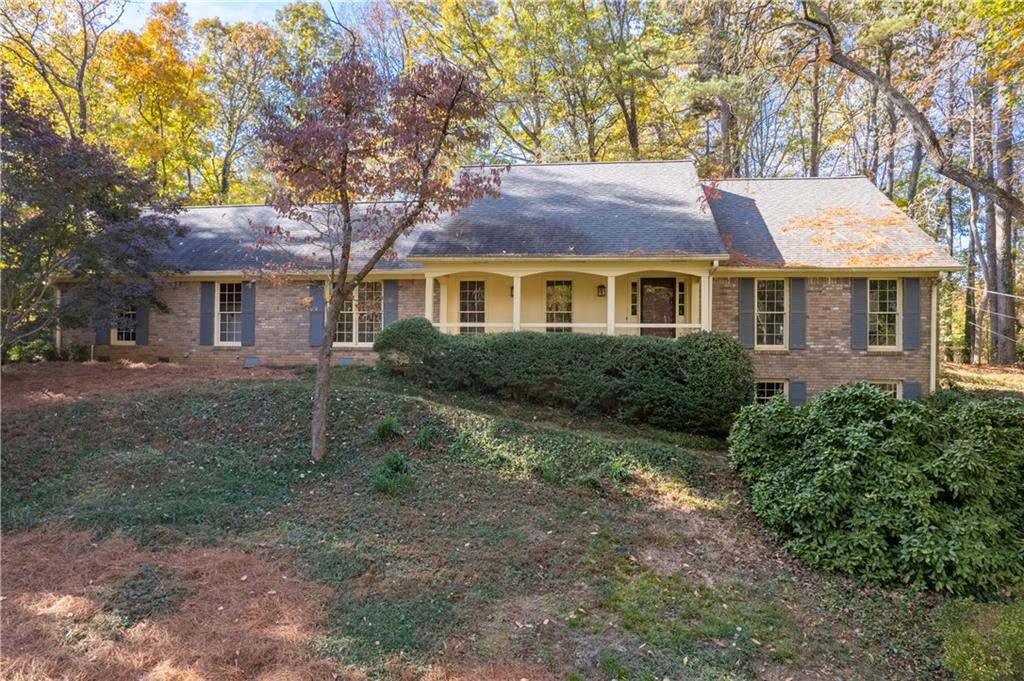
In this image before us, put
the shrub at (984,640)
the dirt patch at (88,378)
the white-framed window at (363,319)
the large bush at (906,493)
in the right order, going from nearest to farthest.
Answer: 1. the shrub at (984,640)
2. the large bush at (906,493)
3. the dirt patch at (88,378)
4. the white-framed window at (363,319)

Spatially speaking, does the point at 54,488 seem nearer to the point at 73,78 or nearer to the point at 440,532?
the point at 440,532

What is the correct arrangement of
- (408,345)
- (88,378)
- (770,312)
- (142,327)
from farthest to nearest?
(142,327) < (770,312) < (88,378) < (408,345)

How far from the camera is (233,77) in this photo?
81.1 feet

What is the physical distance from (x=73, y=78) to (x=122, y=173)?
14.1 m

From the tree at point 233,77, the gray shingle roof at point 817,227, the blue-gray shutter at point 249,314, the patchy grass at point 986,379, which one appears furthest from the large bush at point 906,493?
the tree at point 233,77

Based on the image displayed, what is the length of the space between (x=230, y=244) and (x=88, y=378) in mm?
5537

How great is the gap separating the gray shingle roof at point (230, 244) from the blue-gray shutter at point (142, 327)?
149 centimetres

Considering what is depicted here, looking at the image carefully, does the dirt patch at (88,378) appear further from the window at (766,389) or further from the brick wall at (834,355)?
the brick wall at (834,355)

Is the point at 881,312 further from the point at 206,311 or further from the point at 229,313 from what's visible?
the point at 206,311

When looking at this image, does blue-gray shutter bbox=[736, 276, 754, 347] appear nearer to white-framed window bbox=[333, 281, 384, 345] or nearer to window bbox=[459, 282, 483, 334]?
window bbox=[459, 282, 483, 334]

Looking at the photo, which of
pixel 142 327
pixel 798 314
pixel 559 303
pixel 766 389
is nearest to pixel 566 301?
pixel 559 303

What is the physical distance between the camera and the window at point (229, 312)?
1447 cm

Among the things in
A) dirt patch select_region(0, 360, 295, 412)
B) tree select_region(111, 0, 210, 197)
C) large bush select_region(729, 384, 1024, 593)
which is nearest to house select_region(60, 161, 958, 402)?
dirt patch select_region(0, 360, 295, 412)

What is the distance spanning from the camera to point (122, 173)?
11.6 metres
